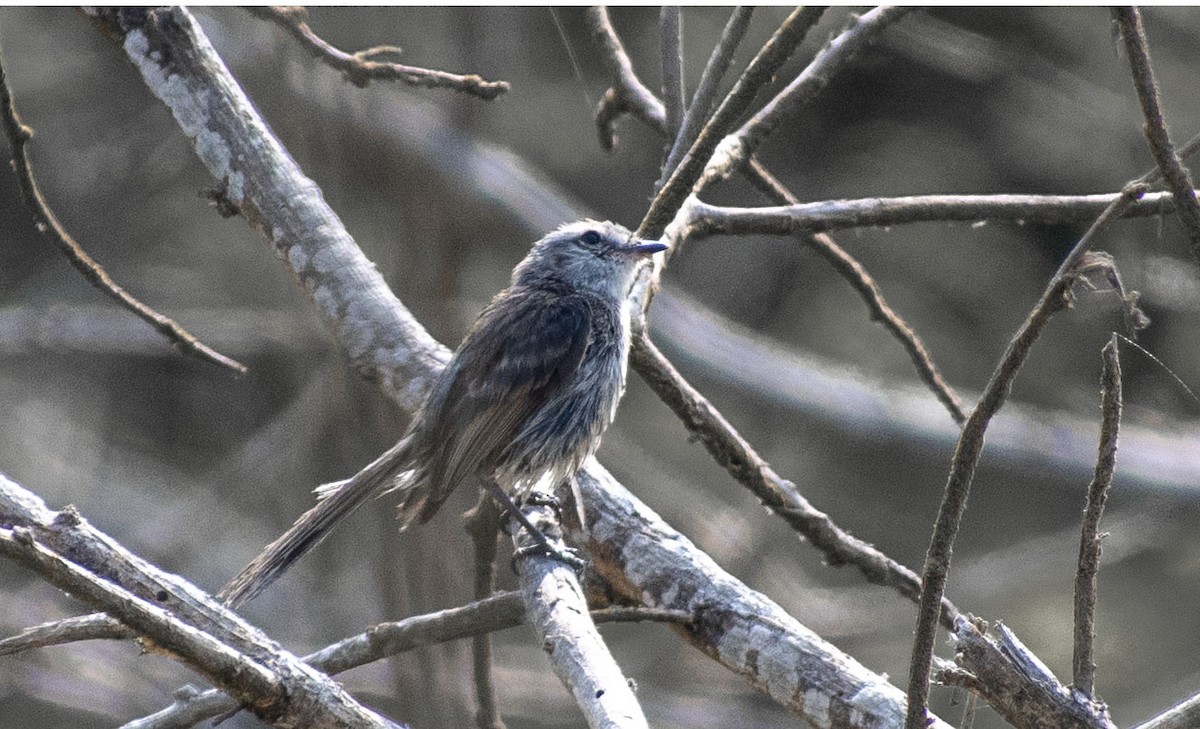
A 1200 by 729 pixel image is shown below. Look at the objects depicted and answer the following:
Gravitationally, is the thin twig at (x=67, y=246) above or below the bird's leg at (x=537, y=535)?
above

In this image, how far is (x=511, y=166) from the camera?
767 cm

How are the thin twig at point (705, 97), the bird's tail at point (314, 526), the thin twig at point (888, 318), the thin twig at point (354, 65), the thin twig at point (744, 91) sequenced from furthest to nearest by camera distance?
1. the thin twig at point (888, 318)
2. the thin twig at point (705, 97)
3. the thin twig at point (354, 65)
4. the thin twig at point (744, 91)
5. the bird's tail at point (314, 526)

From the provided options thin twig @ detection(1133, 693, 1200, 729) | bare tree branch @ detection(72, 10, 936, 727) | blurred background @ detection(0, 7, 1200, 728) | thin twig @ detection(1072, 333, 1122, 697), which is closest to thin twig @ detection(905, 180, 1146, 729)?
thin twig @ detection(1072, 333, 1122, 697)

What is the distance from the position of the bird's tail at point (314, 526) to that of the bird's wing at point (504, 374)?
5.7 inches

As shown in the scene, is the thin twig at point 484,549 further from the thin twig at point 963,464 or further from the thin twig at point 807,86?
the thin twig at point 963,464

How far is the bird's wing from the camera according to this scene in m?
3.91

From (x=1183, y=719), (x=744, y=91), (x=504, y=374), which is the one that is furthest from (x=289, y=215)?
(x=1183, y=719)

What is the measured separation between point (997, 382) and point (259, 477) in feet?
19.4

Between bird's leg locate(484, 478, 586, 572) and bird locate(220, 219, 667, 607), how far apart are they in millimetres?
19

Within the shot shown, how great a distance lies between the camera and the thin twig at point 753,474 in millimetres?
3750

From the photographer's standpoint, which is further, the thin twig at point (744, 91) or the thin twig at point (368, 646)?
the thin twig at point (744, 91)

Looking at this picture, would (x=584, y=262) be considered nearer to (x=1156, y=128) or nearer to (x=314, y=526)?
(x=314, y=526)


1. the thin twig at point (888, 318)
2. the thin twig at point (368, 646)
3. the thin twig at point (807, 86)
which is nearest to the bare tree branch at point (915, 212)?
the thin twig at point (888, 318)

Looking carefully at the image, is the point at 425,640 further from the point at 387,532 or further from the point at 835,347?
the point at 835,347
